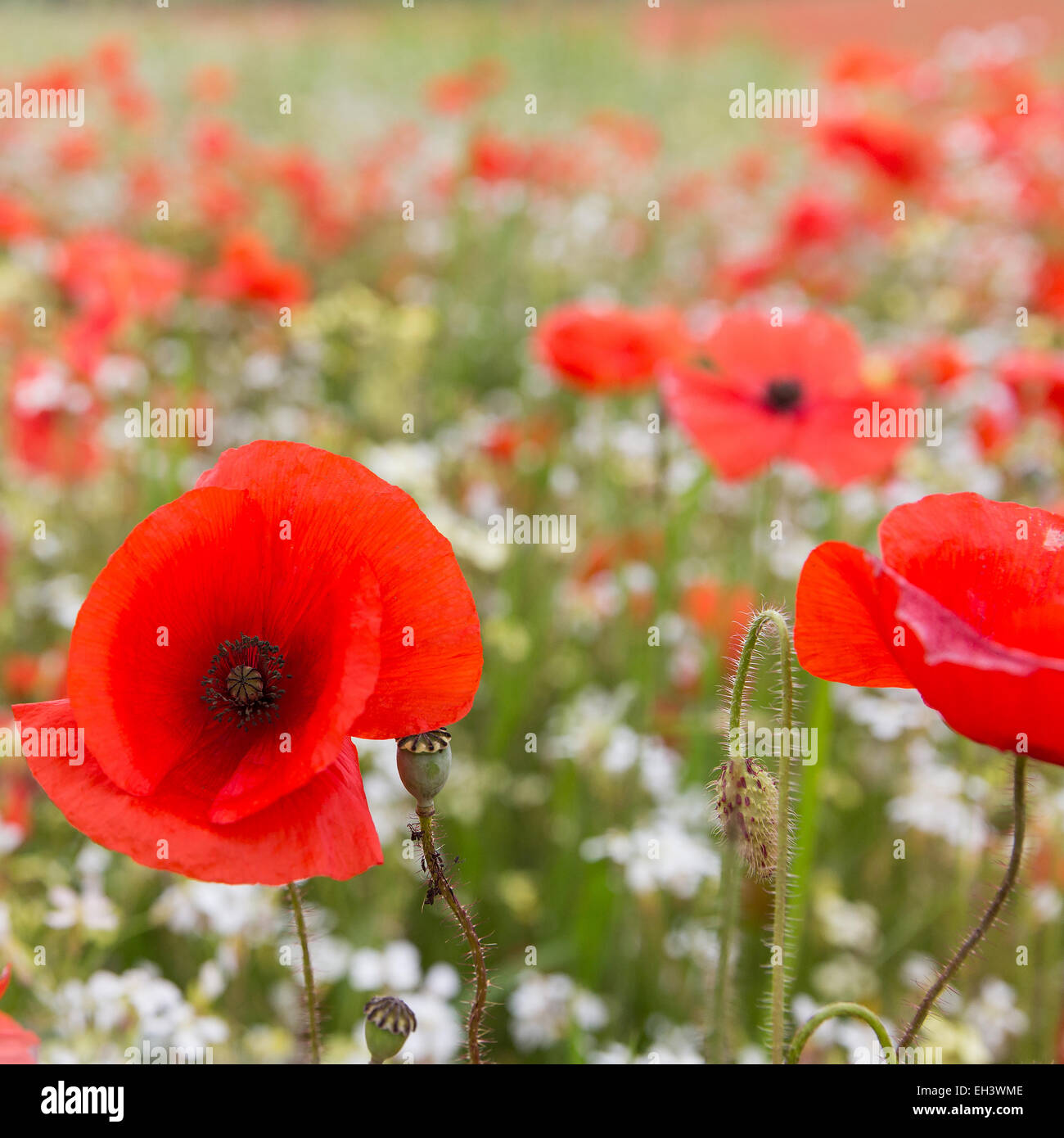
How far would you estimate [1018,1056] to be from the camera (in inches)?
74.4

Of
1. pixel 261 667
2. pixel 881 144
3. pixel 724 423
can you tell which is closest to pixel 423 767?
pixel 261 667

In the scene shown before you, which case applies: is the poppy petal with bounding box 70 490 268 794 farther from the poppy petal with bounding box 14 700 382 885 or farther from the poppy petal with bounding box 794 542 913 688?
the poppy petal with bounding box 794 542 913 688

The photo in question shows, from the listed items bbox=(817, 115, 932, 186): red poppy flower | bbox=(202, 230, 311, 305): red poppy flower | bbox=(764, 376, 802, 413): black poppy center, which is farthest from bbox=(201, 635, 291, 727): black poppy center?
bbox=(817, 115, 932, 186): red poppy flower

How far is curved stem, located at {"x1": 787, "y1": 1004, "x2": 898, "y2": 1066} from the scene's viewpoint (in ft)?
2.88

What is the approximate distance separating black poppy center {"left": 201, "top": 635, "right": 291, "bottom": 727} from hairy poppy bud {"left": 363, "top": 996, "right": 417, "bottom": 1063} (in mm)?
278

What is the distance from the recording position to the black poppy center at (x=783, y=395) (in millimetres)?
2338

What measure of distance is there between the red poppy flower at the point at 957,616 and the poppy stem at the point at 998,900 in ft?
0.10

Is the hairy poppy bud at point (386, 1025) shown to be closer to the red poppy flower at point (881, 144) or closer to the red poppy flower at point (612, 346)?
the red poppy flower at point (612, 346)

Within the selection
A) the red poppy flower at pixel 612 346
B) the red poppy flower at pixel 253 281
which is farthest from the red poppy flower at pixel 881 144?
the red poppy flower at pixel 253 281

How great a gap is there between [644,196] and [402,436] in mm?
3666

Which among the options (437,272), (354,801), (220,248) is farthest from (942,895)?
(437,272)

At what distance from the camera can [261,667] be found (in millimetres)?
1033

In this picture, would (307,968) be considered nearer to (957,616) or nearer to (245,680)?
(245,680)
